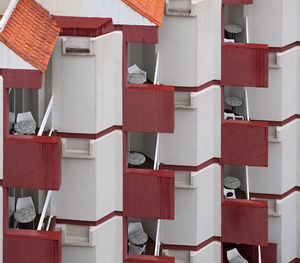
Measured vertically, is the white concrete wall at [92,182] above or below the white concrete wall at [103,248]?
above

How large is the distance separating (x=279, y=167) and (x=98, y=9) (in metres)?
14.4

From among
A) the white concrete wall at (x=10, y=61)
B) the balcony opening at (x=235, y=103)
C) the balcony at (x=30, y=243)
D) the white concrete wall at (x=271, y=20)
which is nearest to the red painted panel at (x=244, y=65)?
the balcony opening at (x=235, y=103)

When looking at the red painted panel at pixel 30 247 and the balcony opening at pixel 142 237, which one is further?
the balcony opening at pixel 142 237

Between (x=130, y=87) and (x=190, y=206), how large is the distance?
24.7 ft

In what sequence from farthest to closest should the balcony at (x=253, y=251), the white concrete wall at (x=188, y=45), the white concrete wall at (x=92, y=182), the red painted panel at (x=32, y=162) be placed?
the balcony at (x=253, y=251) → the white concrete wall at (x=188, y=45) → the white concrete wall at (x=92, y=182) → the red painted panel at (x=32, y=162)

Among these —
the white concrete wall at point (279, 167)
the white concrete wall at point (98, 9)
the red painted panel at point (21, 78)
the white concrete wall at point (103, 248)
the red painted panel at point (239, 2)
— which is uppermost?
the red painted panel at point (239, 2)

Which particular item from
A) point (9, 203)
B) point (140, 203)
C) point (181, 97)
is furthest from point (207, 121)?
point (9, 203)

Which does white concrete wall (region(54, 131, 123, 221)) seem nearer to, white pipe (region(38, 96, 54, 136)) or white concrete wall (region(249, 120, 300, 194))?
white pipe (region(38, 96, 54, 136))

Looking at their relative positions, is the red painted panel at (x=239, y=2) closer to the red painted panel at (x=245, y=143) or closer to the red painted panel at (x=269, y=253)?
the red painted panel at (x=245, y=143)

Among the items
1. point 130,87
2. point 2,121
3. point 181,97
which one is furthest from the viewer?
point 181,97

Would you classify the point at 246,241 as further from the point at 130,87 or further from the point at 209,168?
the point at 130,87

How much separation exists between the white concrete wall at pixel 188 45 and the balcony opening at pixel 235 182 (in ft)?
20.1

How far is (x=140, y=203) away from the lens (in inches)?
2383

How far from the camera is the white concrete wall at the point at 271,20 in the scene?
66625mm
